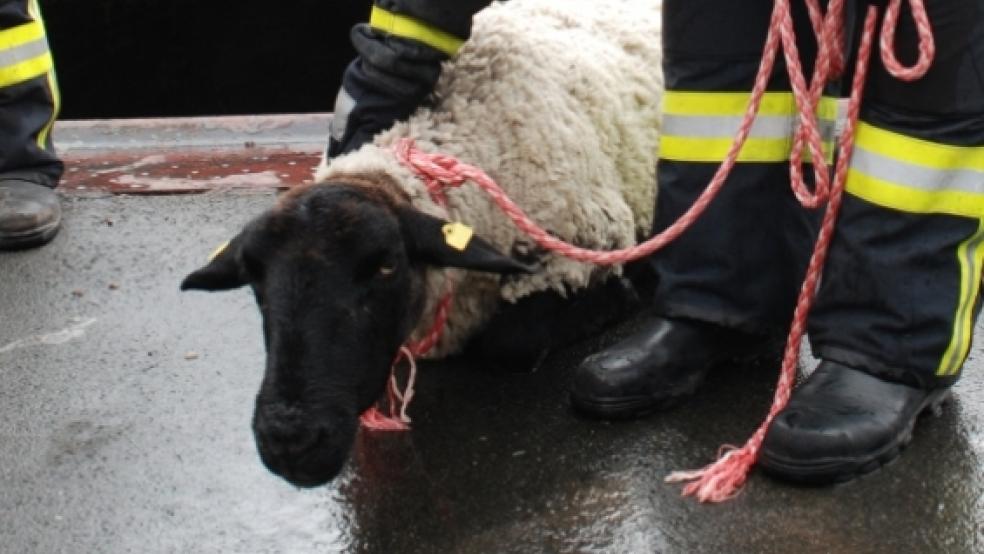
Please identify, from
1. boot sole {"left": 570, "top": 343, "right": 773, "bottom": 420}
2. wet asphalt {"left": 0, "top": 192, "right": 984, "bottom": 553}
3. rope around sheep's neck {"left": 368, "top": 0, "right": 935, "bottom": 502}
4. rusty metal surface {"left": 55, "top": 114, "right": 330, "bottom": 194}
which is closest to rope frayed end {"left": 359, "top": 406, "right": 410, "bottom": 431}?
wet asphalt {"left": 0, "top": 192, "right": 984, "bottom": 553}

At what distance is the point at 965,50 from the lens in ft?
8.32

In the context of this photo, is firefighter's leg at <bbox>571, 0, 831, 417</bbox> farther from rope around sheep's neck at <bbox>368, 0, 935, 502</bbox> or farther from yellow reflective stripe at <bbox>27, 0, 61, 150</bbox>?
yellow reflective stripe at <bbox>27, 0, 61, 150</bbox>

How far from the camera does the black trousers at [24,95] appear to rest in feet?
14.3

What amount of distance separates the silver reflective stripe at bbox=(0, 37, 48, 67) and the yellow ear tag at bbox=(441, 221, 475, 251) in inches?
89.4

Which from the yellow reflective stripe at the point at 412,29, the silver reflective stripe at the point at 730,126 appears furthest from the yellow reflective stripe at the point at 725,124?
the yellow reflective stripe at the point at 412,29

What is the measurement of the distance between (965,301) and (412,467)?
1198 millimetres

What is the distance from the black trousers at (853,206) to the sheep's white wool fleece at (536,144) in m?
0.30

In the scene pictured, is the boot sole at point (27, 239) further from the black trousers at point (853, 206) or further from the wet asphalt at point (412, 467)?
the black trousers at point (853, 206)

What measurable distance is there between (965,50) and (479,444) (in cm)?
130

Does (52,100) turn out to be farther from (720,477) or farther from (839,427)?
(839,427)

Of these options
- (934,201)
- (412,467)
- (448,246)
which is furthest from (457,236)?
(934,201)

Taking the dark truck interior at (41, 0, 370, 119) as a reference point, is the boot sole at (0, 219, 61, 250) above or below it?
above

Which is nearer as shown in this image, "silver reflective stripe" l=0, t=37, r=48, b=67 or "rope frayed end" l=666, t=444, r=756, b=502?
"rope frayed end" l=666, t=444, r=756, b=502

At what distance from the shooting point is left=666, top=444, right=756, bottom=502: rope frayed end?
8.50ft
